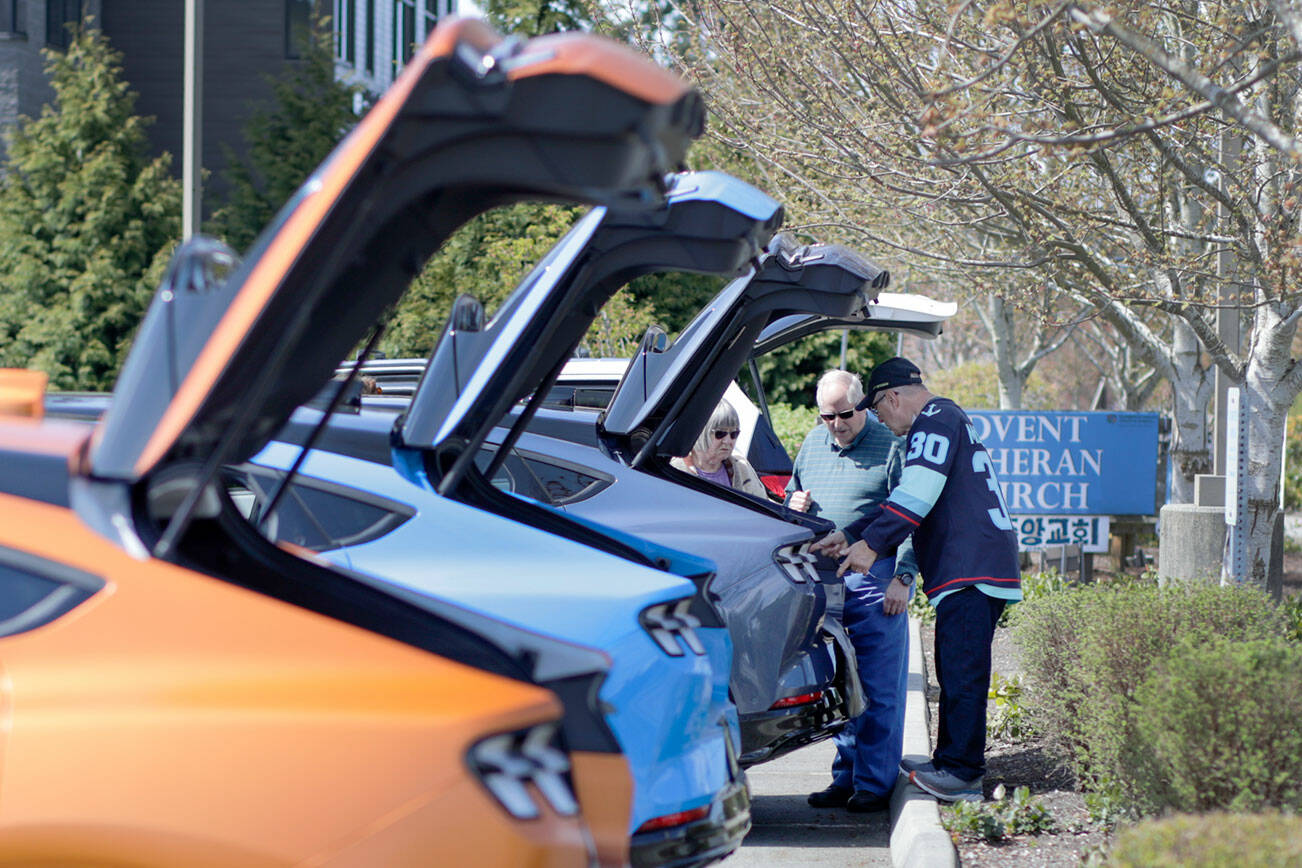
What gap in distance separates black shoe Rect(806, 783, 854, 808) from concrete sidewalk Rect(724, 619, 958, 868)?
0.03 m

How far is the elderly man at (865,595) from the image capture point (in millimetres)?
6340

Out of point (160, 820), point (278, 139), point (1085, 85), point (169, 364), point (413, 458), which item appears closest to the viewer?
point (160, 820)

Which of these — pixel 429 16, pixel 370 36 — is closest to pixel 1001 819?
pixel 370 36

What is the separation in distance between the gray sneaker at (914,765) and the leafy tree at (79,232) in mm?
19000

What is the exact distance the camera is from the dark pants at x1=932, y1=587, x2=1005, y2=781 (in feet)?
19.4

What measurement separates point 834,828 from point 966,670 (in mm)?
950

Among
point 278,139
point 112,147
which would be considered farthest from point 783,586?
point 278,139

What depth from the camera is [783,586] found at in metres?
5.58

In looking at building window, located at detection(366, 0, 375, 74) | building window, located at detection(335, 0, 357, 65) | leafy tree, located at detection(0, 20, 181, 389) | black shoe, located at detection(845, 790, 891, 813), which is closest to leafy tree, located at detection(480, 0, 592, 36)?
leafy tree, located at detection(0, 20, 181, 389)

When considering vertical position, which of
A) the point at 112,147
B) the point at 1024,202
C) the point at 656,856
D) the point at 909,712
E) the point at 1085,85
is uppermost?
the point at 112,147

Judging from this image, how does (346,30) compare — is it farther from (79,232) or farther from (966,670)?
(966,670)

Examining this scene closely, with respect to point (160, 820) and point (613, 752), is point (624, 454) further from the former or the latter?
point (160, 820)

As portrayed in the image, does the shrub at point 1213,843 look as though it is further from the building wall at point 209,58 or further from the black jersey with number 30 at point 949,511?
the building wall at point 209,58

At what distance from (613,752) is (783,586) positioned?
271 cm
